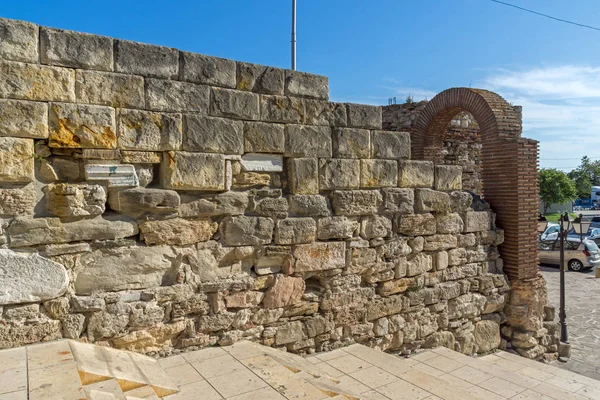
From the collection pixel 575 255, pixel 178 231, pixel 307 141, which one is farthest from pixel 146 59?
pixel 575 255

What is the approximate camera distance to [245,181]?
149 inches

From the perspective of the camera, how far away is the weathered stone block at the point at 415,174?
4.74m

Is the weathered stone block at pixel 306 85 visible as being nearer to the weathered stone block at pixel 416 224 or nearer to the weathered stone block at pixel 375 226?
the weathered stone block at pixel 375 226

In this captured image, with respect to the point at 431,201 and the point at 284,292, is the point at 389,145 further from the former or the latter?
the point at 284,292

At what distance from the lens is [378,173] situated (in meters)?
4.55

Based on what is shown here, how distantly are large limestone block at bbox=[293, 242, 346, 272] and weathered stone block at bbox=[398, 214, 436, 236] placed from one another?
0.84 meters

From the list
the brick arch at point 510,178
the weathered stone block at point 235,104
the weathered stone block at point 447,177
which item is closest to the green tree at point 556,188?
the brick arch at point 510,178

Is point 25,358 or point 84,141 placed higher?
point 84,141

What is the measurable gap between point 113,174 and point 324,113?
198cm

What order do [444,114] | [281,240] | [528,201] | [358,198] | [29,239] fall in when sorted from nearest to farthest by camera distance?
[29,239] < [281,240] < [358,198] < [528,201] < [444,114]

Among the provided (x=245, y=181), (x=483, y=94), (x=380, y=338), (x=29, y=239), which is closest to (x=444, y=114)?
(x=483, y=94)

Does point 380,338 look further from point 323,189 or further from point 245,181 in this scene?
point 245,181

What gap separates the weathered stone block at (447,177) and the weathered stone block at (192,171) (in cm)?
268

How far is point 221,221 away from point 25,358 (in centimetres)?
165
